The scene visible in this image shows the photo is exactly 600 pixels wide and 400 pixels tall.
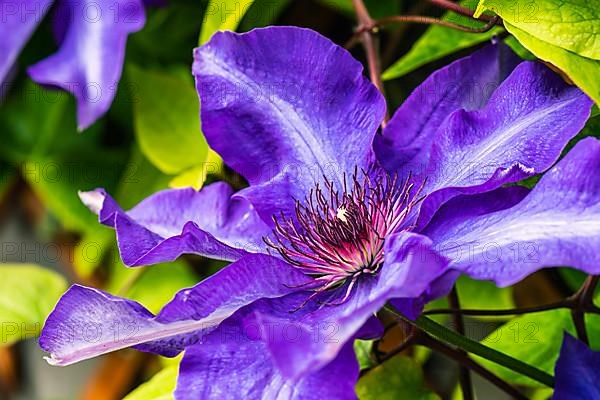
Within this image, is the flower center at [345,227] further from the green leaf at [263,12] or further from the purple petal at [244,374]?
the green leaf at [263,12]

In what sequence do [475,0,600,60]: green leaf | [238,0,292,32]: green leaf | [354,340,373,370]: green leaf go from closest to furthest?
[475,0,600,60]: green leaf < [354,340,373,370]: green leaf < [238,0,292,32]: green leaf

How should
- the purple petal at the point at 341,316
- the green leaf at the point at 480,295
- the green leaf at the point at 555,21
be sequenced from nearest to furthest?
the purple petal at the point at 341,316 < the green leaf at the point at 555,21 < the green leaf at the point at 480,295

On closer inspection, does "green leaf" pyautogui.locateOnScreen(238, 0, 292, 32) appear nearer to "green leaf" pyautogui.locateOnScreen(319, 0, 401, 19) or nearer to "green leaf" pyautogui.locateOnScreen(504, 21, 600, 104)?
"green leaf" pyautogui.locateOnScreen(319, 0, 401, 19)

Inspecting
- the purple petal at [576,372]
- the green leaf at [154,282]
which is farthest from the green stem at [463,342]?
the green leaf at [154,282]

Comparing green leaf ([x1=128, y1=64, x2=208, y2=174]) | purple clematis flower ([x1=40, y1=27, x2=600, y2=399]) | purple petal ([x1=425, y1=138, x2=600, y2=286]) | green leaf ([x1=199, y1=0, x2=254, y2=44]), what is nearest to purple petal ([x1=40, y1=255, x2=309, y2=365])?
purple clematis flower ([x1=40, y1=27, x2=600, y2=399])

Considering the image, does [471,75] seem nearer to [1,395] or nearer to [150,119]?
[150,119]
